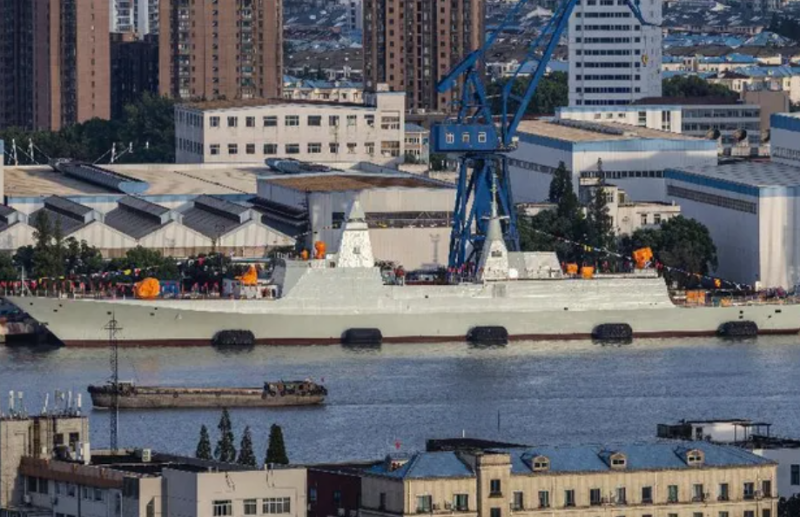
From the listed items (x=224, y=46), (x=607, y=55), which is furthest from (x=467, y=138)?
(x=607, y=55)

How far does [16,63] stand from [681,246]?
6213 cm

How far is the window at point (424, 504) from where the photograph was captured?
4925 cm

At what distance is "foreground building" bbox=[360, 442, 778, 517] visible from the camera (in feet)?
163

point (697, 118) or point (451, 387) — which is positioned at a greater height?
point (697, 118)

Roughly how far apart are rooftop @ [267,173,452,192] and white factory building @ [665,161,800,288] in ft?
24.2

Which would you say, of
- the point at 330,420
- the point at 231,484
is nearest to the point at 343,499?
the point at 231,484

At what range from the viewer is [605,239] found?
100312 millimetres

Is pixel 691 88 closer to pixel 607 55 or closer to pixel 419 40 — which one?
pixel 607 55

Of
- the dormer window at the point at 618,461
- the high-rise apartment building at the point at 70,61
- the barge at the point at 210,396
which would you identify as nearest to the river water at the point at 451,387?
the barge at the point at 210,396

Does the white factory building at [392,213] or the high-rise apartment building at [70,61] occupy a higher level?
the high-rise apartment building at [70,61]

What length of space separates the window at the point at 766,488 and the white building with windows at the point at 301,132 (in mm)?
71910

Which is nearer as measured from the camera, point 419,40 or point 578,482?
point 578,482

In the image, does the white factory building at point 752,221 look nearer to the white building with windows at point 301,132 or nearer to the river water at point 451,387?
the river water at point 451,387

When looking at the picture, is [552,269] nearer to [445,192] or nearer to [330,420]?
[445,192]
